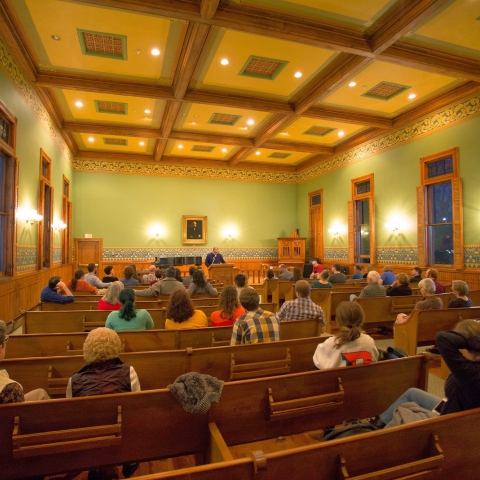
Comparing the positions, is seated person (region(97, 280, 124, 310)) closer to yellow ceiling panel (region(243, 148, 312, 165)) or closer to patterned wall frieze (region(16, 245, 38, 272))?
patterned wall frieze (region(16, 245, 38, 272))

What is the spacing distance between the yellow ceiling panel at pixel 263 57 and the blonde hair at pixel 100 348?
5.57m

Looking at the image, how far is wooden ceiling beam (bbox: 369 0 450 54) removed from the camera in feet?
16.6

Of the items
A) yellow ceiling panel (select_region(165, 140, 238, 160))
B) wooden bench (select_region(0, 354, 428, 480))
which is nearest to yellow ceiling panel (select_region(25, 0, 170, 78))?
yellow ceiling panel (select_region(165, 140, 238, 160))

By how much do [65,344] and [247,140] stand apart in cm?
992

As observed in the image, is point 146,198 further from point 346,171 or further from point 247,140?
point 346,171

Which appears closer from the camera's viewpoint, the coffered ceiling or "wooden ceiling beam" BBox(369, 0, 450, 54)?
"wooden ceiling beam" BBox(369, 0, 450, 54)

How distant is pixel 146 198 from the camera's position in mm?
13672

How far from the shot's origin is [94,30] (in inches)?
233

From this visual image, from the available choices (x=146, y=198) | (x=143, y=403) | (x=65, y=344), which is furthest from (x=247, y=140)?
(x=143, y=403)

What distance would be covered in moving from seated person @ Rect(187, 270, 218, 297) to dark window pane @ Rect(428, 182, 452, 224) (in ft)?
20.5

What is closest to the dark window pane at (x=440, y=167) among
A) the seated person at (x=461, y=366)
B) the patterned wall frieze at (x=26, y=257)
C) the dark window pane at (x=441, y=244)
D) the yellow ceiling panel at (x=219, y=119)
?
the dark window pane at (x=441, y=244)

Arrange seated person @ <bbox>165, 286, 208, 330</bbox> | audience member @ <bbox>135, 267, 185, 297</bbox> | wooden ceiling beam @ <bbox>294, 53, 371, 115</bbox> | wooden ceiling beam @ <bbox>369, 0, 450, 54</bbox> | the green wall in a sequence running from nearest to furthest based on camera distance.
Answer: seated person @ <bbox>165, 286, 208, 330</bbox>, wooden ceiling beam @ <bbox>369, 0, 450, 54</bbox>, audience member @ <bbox>135, 267, 185, 297</bbox>, wooden ceiling beam @ <bbox>294, 53, 371, 115</bbox>, the green wall

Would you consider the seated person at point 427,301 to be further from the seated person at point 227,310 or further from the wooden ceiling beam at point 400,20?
the wooden ceiling beam at point 400,20

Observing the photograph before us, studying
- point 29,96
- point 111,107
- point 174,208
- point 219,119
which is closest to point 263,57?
point 219,119
